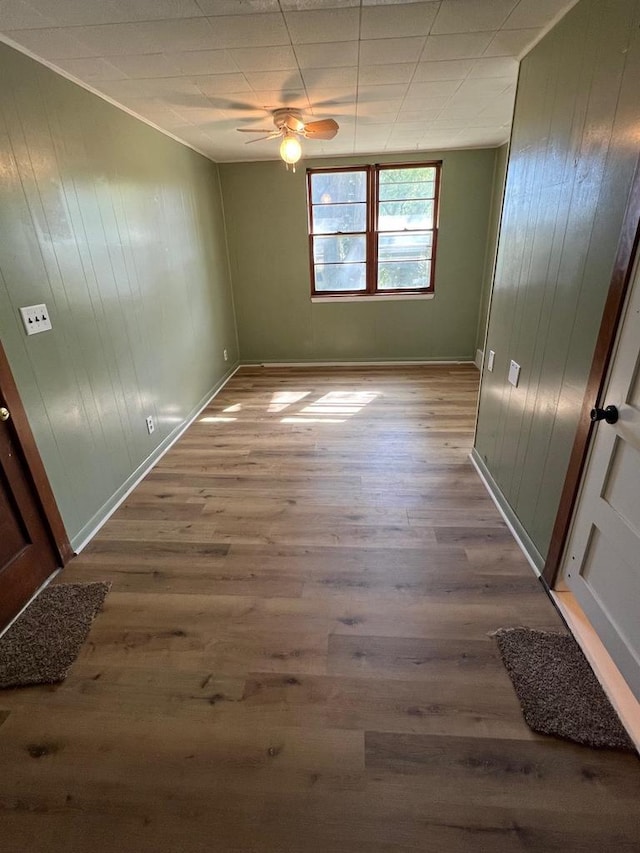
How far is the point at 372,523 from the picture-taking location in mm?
2395

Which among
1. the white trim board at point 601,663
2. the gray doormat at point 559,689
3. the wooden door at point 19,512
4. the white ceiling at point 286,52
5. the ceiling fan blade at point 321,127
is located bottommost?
the gray doormat at point 559,689

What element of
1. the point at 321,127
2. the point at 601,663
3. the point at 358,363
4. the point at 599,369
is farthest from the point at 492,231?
the point at 601,663

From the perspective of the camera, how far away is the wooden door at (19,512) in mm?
1790

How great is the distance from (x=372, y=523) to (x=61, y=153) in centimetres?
264

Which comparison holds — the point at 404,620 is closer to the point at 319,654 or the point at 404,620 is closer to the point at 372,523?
the point at 319,654

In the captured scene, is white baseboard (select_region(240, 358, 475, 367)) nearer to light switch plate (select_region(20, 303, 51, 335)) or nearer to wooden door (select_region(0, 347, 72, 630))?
light switch plate (select_region(20, 303, 51, 335))

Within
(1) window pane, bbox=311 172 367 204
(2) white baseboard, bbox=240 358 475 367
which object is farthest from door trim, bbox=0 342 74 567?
(1) window pane, bbox=311 172 367 204

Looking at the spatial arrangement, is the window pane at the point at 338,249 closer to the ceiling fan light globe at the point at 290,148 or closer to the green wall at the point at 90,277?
the green wall at the point at 90,277

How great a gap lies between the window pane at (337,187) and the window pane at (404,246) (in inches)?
21.9

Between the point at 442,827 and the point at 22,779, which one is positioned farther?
the point at 22,779

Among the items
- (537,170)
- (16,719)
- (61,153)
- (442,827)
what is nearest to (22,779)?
(16,719)

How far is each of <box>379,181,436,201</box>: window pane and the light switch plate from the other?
407cm

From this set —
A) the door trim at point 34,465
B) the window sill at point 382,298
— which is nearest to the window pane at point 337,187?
the window sill at point 382,298

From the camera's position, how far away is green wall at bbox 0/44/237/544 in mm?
1895
